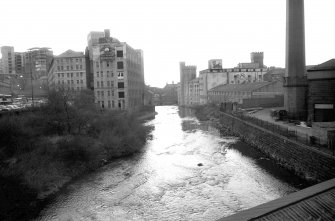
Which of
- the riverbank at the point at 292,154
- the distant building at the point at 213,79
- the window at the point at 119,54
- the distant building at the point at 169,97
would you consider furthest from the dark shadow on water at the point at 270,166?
the distant building at the point at 169,97

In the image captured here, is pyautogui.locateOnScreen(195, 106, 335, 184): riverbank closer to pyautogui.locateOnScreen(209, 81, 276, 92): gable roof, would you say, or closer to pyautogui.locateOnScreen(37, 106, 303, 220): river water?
pyautogui.locateOnScreen(37, 106, 303, 220): river water

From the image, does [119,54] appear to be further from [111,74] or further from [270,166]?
[270,166]

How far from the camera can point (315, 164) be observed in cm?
1941

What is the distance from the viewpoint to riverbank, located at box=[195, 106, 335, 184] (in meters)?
→ 18.5

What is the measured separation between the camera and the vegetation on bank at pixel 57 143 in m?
20.5

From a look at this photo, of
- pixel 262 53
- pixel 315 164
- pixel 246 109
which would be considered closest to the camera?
pixel 315 164

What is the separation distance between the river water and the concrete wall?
792 mm

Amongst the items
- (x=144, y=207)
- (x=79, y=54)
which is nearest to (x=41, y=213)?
(x=144, y=207)

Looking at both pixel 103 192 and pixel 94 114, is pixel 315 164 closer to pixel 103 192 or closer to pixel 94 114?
pixel 103 192

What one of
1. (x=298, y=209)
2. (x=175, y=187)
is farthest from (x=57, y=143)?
(x=298, y=209)

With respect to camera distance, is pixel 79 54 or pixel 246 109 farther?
pixel 79 54

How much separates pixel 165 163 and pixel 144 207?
9872 mm

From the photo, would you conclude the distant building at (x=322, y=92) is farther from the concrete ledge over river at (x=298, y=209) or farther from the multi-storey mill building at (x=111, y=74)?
the multi-storey mill building at (x=111, y=74)

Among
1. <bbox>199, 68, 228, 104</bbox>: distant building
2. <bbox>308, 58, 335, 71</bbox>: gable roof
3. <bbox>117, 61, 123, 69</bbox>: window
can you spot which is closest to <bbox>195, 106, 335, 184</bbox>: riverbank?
<bbox>308, 58, 335, 71</bbox>: gable roof
